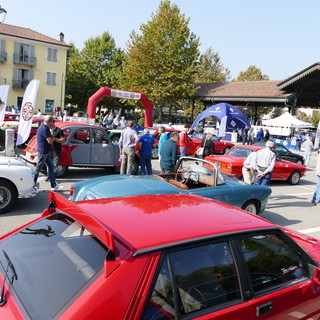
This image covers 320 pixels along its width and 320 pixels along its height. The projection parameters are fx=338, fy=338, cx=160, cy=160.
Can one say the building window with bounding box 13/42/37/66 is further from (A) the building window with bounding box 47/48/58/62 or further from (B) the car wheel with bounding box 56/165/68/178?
(B) the car wheel with bounding box 56/165/68/178

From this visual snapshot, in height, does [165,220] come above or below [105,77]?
below

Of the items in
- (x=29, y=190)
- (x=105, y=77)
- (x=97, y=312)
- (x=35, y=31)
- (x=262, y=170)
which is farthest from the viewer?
(x=105, y=77)

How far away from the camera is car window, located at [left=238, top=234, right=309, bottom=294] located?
2.40 metres

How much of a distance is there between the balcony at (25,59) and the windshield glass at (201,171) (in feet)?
124

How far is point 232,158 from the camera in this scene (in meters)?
11.5

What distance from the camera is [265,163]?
8375 mm

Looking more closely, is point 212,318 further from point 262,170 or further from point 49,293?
point 262,170

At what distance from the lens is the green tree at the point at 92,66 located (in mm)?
48031

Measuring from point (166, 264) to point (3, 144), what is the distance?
11.7m

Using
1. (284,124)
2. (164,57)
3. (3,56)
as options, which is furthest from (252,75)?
(3,56)

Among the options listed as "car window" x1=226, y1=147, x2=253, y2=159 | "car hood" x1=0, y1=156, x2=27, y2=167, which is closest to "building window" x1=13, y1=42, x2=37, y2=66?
"car window" x1=226, y1=147, x2=253, y2=159

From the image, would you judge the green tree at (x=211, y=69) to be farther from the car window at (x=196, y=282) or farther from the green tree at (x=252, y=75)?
the car window at (x=196, y=282)

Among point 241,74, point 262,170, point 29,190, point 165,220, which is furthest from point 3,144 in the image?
point 241,74

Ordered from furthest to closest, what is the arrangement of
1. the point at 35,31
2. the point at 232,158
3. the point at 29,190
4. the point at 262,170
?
1. the point at 35,31
2. the point at 232,158
3. the point at 262,170
4. the point at 29,190
